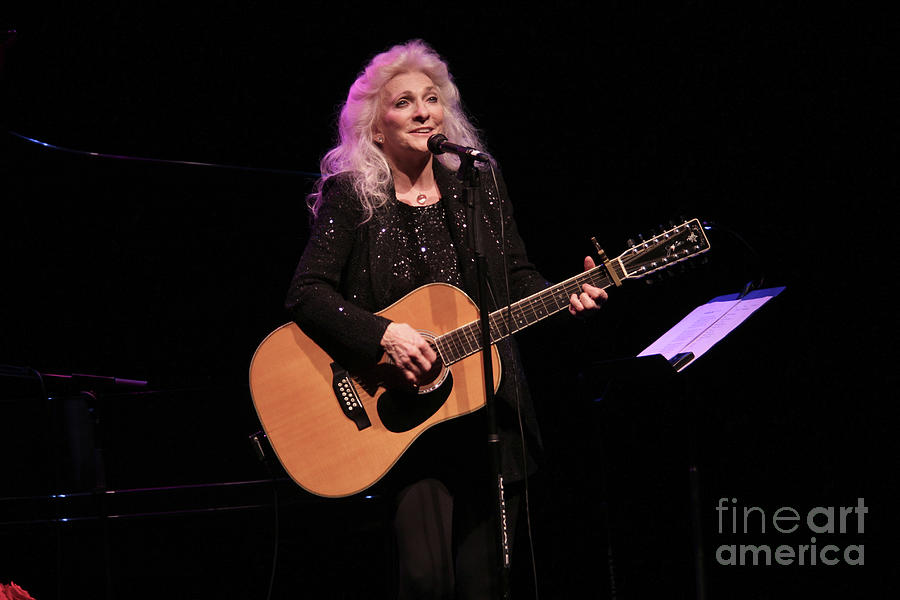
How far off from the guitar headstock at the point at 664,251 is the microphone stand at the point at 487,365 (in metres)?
0.56

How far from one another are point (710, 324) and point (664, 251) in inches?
11.1

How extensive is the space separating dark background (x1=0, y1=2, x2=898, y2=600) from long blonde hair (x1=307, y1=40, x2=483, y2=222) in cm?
95

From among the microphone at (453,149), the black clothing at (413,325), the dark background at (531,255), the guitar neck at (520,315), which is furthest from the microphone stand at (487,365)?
the dark background at (531,255)

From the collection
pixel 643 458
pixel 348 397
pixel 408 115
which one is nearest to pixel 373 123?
pixel 408 115

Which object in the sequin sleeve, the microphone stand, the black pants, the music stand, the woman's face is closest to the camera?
A: the microphone stand

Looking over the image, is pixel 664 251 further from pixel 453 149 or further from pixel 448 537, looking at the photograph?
pixel 448 537

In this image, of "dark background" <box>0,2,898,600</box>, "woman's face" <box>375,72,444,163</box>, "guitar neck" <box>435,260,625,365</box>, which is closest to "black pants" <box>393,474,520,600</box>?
"guitar neck" <box>435,260,625,365</box>

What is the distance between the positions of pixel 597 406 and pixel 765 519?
793 mm

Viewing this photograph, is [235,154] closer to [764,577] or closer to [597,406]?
[597,406]

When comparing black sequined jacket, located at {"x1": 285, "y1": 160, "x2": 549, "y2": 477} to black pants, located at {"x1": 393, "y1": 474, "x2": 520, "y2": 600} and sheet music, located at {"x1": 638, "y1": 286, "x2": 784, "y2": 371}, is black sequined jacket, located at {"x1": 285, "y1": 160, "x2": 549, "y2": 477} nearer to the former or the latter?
black pants, located at {"x1": 393, "y1": 474, "x2": 520, "y2": 600}

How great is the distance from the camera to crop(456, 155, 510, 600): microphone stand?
243 centimetres

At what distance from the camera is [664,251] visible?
112 inches

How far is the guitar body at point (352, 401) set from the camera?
2760mm

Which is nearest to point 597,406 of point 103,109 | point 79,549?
point 79,549
